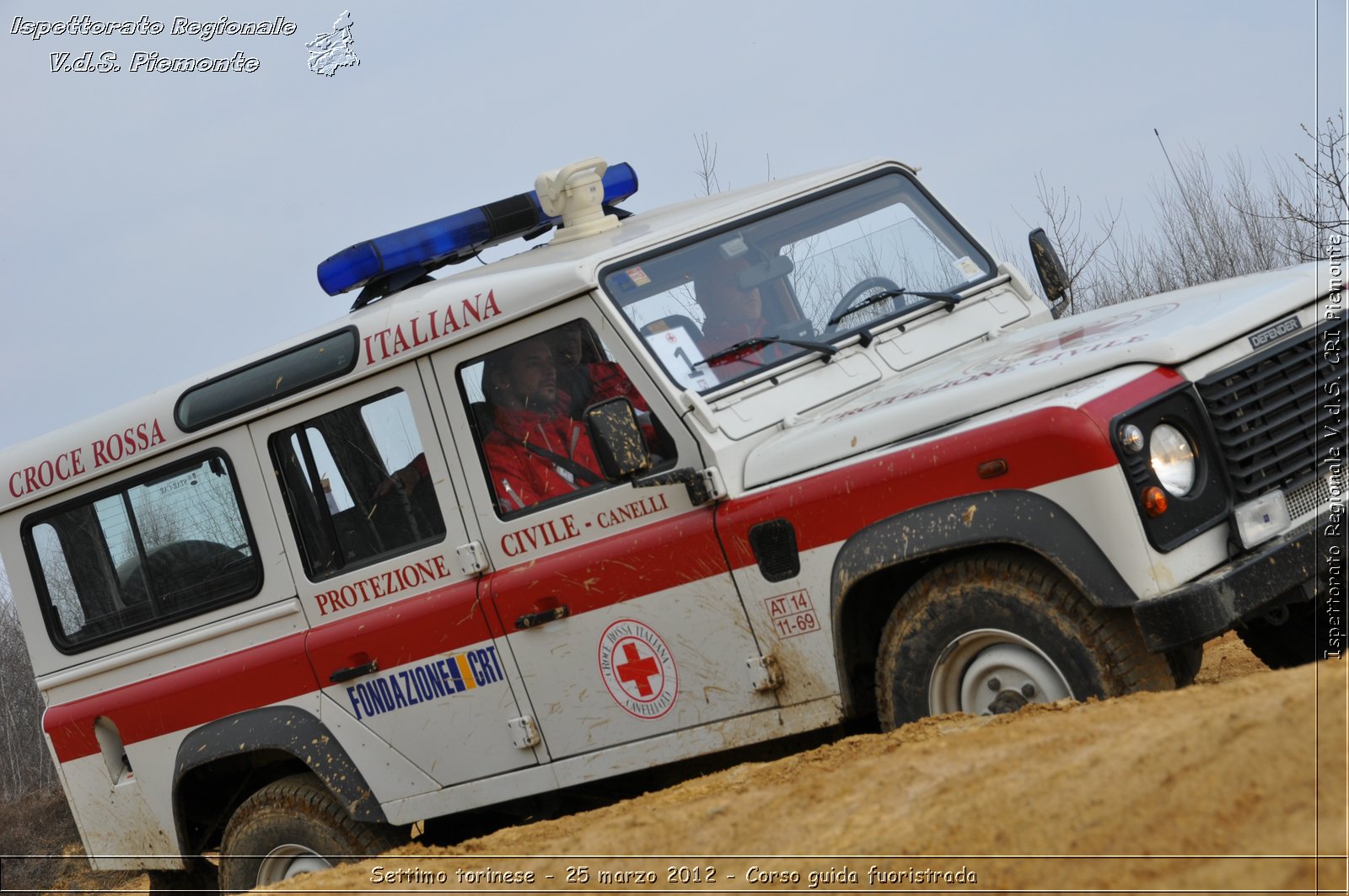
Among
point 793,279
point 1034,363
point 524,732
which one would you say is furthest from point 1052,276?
point 524,732

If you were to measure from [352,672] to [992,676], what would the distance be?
2.43 meters

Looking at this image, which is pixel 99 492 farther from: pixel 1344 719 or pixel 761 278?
pixel 1344 719

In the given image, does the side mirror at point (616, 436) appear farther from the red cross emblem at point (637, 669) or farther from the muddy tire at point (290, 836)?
the muddy tire at point (290, 836)

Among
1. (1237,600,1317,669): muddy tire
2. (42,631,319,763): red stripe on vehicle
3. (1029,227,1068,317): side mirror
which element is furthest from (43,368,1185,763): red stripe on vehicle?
(1029,227,1068,317): side mirror

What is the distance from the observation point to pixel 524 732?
5.09m

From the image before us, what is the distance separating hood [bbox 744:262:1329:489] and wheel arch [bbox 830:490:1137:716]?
28 cm

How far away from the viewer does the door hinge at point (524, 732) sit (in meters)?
5.06

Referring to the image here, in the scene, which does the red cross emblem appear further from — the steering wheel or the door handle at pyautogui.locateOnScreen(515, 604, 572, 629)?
the steering wheel

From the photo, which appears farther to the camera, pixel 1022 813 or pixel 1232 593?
pixel 1232 593

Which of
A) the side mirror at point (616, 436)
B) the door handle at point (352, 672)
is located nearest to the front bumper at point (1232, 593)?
the side mirror at point (616, 436)

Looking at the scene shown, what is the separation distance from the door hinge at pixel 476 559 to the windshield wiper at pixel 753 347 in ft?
3.40

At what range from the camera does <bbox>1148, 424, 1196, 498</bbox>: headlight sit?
378 centimetres

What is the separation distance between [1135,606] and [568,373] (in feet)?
6.68

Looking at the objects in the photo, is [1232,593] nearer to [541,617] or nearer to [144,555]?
[541,617]
